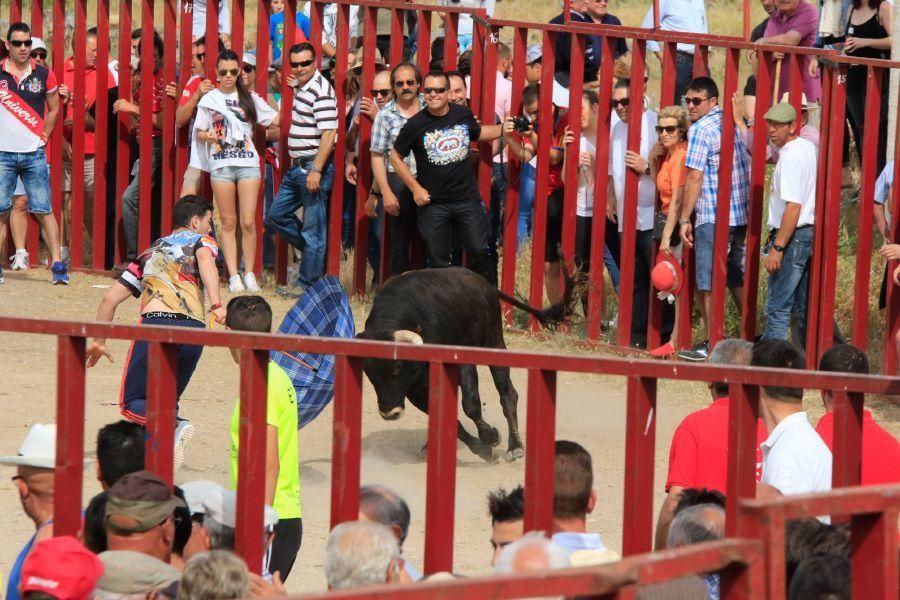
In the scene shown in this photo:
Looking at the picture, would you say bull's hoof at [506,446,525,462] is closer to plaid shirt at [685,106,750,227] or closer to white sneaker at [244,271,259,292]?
plaid shirt at [685,106,750,227]

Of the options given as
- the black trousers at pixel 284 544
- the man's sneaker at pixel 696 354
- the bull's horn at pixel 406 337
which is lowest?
the black trousers at pixel 284 544

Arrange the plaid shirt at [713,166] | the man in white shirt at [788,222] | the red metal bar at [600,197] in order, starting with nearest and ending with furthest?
the man in white shirt at [788,222]
the plaid shirt at [713,166]
the red metal bar at [600,197]

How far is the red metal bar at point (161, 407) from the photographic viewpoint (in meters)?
4.52

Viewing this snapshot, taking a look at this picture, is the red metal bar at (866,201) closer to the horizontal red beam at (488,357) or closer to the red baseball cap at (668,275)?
the red baseball cap at (668,275)

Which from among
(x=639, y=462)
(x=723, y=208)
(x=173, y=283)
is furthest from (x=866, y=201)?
(x=639, y=462)

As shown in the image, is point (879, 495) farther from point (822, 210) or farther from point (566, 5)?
point (566, 5)

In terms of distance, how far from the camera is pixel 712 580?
4.41m

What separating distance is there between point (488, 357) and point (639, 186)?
6.82 m

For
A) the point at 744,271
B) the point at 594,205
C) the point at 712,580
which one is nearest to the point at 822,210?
the point at 744,271

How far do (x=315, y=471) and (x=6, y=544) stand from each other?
6.16 feet

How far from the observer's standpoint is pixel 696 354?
34.5ft

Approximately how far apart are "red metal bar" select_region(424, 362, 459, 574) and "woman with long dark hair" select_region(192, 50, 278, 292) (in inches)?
308

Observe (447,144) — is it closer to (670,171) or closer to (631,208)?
(631,208)

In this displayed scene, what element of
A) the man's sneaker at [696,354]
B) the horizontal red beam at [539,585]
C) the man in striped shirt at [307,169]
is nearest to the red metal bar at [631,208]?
the man's sneaker at [696,354]
